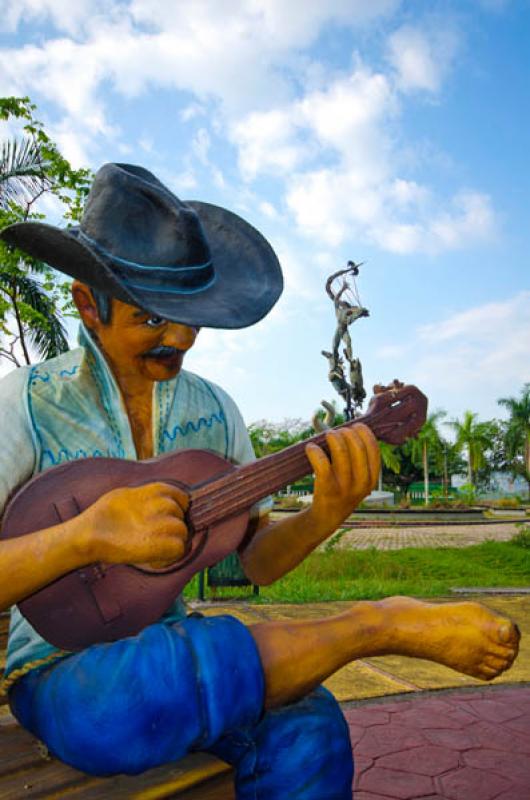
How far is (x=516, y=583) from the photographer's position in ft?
21.2

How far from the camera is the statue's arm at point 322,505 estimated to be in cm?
131

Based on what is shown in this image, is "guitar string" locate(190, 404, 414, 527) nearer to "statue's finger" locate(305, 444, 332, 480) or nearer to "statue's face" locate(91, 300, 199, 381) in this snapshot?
"statue's finger" locate(305, 444, 332, 480)

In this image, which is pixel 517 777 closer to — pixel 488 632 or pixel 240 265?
pixel 488 632

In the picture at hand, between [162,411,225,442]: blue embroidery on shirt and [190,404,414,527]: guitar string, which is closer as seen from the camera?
[190,404,414,527]: guitar string

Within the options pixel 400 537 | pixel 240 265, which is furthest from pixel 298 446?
pixel 400 537

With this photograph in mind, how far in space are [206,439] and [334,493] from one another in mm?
380

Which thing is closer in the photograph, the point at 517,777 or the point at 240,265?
the point at 240,265

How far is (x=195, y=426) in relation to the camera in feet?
5.04

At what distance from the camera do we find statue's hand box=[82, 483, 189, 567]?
110cm

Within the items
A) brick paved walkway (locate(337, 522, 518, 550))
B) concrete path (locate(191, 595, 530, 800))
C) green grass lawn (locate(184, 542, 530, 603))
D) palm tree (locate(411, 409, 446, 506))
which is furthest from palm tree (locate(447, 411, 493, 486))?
concrete path (locate(191, 595, 530, 800))

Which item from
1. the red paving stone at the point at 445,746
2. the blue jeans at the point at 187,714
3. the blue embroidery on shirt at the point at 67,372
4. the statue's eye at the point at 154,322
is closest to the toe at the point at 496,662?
the blue jeans at the point at 187,714

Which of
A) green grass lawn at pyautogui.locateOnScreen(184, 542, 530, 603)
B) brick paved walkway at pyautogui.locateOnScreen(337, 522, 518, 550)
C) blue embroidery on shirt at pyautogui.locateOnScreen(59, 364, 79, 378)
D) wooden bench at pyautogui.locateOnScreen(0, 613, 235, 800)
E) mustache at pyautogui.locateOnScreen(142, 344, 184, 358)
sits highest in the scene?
mustache at pyautogui.locateOnScreen(142, 344, 184, 358)

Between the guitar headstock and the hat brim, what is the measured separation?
0.38 metres

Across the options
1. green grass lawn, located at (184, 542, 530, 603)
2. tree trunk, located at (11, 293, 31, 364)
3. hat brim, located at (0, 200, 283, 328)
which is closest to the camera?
hat brim, located at (0, 200, 283, 328)
